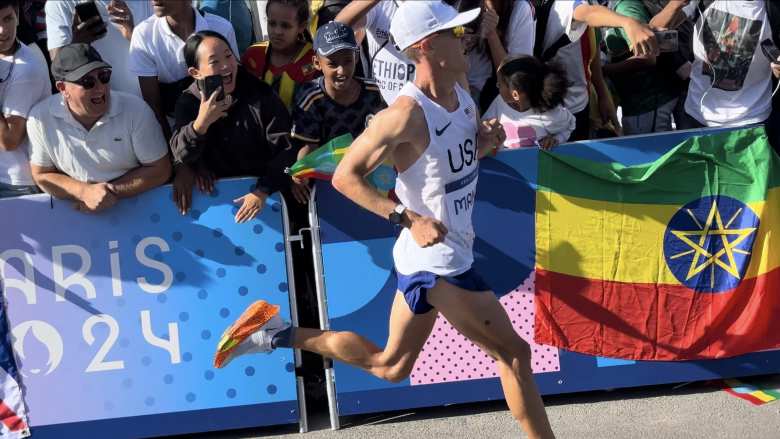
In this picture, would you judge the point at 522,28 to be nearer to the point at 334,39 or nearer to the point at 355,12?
the point at 355,12

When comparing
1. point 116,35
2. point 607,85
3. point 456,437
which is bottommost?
point 456,437

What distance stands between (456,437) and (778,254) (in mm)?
1961

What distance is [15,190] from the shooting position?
222 inches

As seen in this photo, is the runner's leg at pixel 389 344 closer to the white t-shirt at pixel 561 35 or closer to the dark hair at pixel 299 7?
the white t-shirt at pixel 561 35

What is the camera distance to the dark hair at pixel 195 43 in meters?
5.50

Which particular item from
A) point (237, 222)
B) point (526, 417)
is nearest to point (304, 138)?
point (237, 222)

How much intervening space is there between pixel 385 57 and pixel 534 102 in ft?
2.92

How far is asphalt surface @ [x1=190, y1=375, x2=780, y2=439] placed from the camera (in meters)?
5.31

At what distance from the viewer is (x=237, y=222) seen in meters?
5.50

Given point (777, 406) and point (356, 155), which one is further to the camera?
point (777, 406)

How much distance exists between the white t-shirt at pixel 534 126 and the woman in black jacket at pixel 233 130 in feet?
3.82

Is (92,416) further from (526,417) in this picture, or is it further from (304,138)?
(526,417)

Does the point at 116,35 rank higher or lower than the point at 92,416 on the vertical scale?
higher

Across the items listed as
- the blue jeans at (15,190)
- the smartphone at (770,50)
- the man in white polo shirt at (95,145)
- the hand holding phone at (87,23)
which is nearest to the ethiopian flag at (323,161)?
the man in white polo shirt at (95,145)
